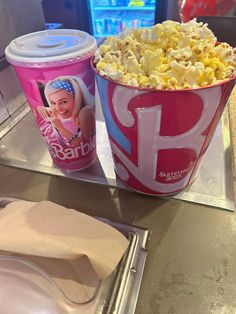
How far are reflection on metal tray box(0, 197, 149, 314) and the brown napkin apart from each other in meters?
0.01

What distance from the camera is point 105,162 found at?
1.78 ft

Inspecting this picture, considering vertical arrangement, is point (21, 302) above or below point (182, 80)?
below

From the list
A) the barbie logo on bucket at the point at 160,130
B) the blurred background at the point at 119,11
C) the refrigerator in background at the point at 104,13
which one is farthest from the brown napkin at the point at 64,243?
the refrigerator in background at the point at 104,13

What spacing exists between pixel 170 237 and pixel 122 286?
112mm

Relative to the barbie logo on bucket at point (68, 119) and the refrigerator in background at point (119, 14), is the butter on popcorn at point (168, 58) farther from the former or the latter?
the refrigerator in background at point (119, 14)

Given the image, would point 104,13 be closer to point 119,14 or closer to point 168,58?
point 119,14

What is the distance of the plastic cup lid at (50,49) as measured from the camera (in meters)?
0.37

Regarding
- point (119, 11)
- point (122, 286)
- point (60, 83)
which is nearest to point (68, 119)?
point (60, 83)

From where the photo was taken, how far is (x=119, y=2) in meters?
2.15

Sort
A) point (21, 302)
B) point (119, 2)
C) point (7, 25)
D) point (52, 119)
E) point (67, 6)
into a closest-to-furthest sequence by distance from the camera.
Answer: point (21, 302)
point (52, 119)
point (7, 25)
point (67, 6)
point (119, 2)

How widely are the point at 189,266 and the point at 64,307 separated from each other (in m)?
0.18

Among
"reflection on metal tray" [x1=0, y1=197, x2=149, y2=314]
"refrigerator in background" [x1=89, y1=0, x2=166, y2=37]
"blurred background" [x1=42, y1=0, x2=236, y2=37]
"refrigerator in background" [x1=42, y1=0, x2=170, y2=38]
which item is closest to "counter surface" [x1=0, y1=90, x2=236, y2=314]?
"reflection on metal tray" [x1=0, y1=197, x2=149, y2=314]

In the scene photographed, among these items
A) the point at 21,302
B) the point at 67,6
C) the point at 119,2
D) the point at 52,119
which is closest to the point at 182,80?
the point at 52,119

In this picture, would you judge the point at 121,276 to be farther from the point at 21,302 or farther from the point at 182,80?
the point at 182,80
